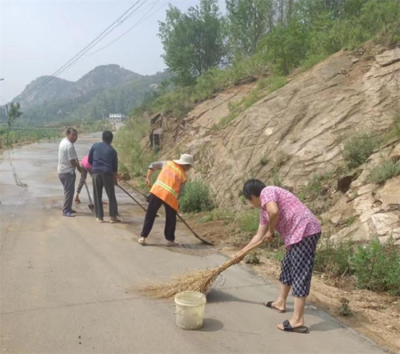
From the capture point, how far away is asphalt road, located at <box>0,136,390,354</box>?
400cm

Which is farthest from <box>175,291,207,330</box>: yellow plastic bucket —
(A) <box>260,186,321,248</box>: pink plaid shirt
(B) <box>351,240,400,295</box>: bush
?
(B) <box>351,240,400,295</box>: bush

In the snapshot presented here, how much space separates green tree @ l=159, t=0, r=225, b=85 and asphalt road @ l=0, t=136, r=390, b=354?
21143mm

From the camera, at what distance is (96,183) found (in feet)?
29.3

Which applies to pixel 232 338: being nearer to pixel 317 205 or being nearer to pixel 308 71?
pixel 317 205

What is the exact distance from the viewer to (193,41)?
95.5 feet

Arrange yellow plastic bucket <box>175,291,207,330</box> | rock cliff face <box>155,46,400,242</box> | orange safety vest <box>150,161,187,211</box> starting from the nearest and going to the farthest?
1. yellow plastic bucket <box>175,291,207,330</box>
2. orange safety vest <box>150,161,187,211</box>
3. rock cliff face <box>155,46,400,242</box>

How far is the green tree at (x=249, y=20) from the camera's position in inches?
1065

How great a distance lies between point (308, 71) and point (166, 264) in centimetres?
796


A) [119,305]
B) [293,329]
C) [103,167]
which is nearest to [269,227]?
[293,329]

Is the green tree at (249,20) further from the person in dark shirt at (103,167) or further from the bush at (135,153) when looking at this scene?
the person in dark shirt at (103,167)

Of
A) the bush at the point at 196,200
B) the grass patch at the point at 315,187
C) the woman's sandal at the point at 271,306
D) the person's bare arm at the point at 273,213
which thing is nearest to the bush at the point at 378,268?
the woman's sandal at the point at 271,306

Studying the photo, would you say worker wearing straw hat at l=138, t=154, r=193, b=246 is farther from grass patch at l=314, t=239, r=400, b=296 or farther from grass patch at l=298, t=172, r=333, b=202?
grass patch at l=314, t=239, r=400, b=296

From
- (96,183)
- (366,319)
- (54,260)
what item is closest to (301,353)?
(366,319)

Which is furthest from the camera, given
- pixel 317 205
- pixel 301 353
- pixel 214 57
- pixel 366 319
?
pixel 214 57
